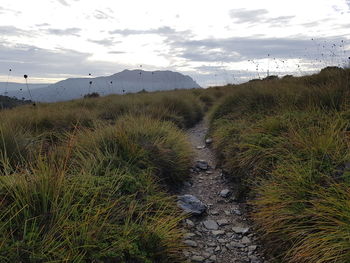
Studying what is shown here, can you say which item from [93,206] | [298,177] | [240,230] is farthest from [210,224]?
[93,206]

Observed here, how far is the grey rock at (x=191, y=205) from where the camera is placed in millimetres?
4168

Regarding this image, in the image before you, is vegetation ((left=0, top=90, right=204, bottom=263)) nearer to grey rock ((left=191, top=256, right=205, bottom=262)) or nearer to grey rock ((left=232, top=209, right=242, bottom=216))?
grey rock ((left=191, top=256, right=205, bottom=262))

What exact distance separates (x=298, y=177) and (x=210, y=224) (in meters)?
1.36

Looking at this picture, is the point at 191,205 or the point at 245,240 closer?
the point at 245,240

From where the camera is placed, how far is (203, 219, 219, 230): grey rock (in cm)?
392

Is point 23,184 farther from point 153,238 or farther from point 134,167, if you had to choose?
point 134,167

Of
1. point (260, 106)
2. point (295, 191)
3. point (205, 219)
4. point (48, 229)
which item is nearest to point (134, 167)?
point (205, 219)

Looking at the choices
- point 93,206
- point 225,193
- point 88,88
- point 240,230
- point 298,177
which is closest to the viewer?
point 93,206

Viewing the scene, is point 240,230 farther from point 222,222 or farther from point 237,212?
point 237,212

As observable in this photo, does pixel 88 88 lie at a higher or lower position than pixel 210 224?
higher

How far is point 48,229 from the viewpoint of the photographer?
2510mm

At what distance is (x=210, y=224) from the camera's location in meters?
3.99

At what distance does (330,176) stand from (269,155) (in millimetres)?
1109

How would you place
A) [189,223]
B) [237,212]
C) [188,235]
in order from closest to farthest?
[188,235]
[189,223]
[237,212]
